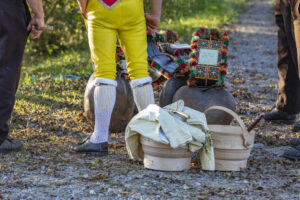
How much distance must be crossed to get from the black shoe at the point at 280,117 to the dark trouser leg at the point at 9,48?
286 cm

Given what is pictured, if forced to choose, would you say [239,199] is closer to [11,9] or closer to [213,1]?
[11,9]

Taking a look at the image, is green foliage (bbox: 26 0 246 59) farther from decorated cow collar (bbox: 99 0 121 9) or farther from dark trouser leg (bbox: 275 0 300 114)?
decorated cow collar (bbox: 99 0 121 9)

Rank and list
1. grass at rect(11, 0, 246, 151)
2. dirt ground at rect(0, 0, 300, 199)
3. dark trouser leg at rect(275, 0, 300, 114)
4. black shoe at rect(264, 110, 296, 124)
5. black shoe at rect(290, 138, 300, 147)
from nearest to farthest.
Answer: dirt ground at rect(0, 0, 300, 199)
black shoe at rect(290, 138, 300, 147)
grass at rect(11, 0, 246, 151)
dark trouser leg at rect(275, 0, 300, 114)
black shoe at rect(264, 110, 296, 124)

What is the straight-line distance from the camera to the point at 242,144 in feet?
12.3

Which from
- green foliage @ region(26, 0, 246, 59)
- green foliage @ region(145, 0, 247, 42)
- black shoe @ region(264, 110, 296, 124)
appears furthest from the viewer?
green foliage @ region(145, 0, 247, 42)

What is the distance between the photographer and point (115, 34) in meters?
4.02

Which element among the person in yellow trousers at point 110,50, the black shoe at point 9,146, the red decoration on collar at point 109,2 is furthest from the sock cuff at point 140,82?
the black shoe at point 9,146

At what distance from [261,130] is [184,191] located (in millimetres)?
2185

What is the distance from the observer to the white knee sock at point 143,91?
405 cm

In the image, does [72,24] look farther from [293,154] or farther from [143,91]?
[293,154]

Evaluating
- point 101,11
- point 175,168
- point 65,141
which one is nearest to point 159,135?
point 175,168

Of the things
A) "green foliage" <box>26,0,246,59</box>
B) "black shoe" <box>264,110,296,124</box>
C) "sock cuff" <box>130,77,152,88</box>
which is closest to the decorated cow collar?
"sock cuff" <box>130,77,152,88</box>

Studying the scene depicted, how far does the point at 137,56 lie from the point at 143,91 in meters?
0.29

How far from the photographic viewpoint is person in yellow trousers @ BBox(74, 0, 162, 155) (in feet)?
12.9
